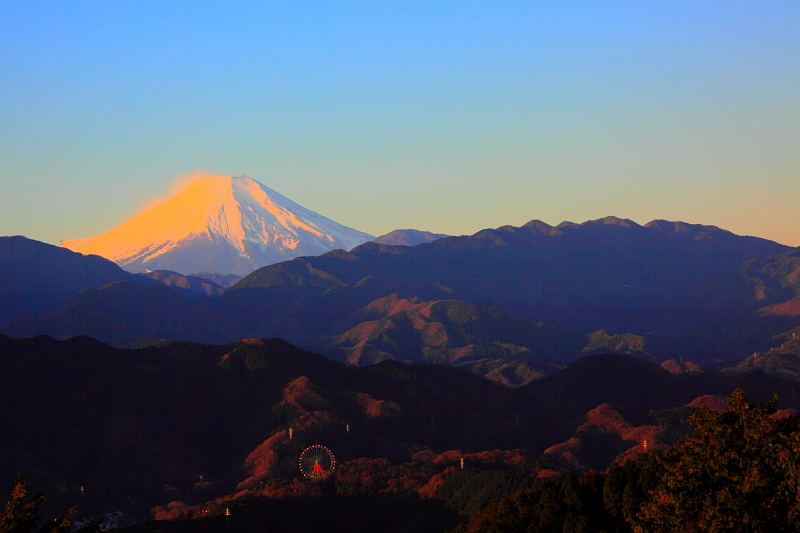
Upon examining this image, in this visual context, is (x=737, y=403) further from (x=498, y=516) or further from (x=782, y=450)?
(x=498, y=516)

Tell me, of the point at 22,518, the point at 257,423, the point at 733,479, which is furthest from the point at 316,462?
the point at 22,518

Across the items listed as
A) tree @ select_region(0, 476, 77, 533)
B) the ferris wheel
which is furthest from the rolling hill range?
tree @ select_region(0, 476, 77, 533)

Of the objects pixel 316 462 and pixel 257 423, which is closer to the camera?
pixel 316 462

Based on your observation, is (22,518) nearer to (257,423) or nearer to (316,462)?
(316,462)

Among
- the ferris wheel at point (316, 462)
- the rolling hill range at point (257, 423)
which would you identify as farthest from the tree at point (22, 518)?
the ferris wheel at point (316, 462)

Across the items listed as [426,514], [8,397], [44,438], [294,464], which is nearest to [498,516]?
[426,514]

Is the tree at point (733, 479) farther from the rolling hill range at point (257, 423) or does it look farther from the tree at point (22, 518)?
the rolling hill range at point (257, 423)
